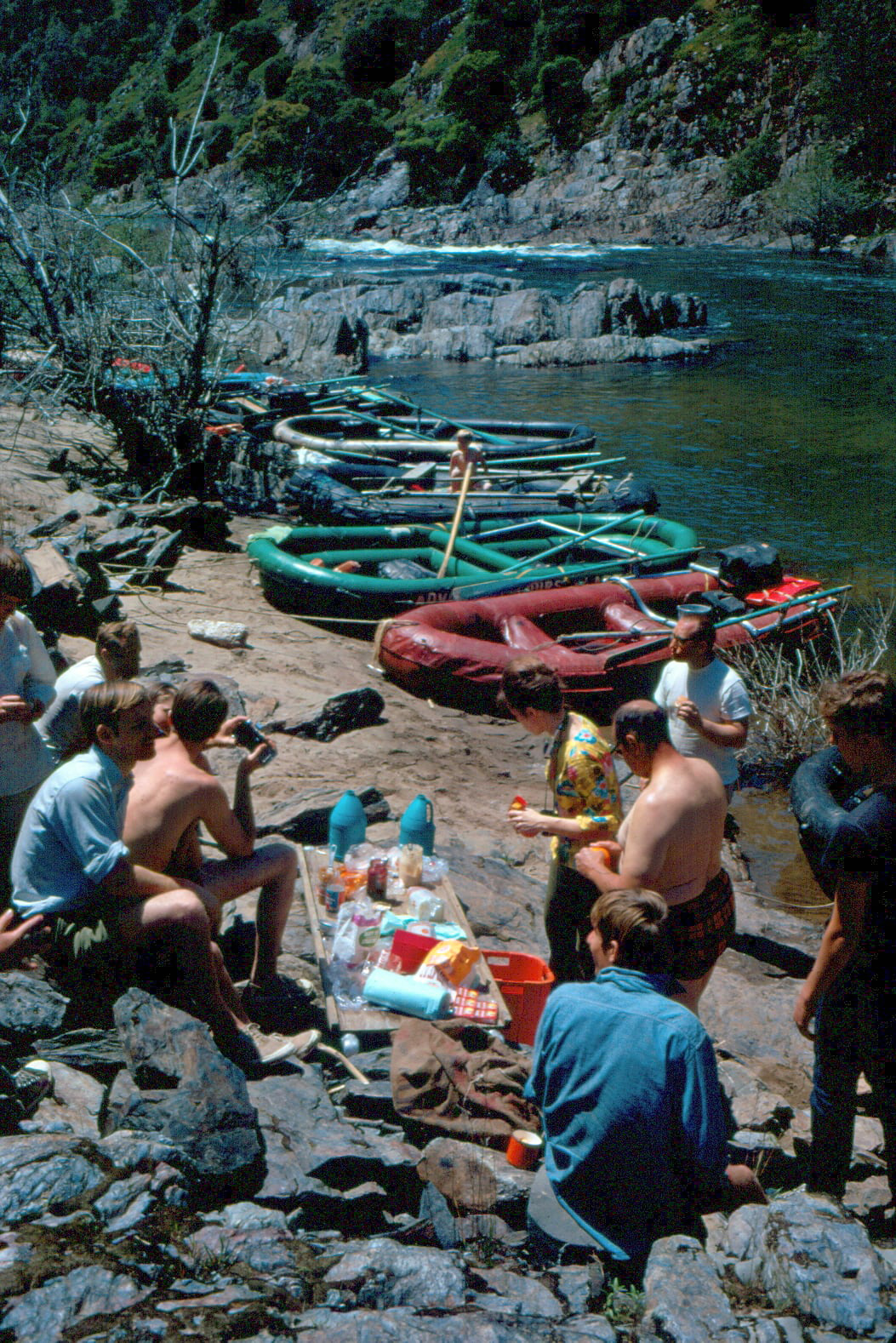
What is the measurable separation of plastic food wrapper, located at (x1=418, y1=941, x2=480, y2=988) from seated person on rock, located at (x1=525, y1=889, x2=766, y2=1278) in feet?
3.35

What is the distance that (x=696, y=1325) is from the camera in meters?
2.21

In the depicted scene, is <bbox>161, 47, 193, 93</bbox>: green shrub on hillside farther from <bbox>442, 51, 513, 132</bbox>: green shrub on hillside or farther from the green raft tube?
the green raft tube

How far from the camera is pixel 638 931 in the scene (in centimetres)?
268

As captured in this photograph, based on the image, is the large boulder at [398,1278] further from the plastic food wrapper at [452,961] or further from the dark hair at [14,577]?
the dark hair at [14,577]

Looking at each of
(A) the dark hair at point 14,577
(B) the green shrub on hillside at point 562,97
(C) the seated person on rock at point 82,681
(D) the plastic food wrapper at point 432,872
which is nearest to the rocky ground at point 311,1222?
(D) the plastic food wrapper at point 432,872

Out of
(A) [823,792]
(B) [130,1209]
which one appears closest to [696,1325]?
(B) [130,1209]

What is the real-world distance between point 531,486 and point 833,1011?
12224 mm

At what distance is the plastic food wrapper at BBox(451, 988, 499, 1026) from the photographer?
367cm

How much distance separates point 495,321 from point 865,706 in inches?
1071

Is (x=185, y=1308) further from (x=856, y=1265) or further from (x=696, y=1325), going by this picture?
(x=856, y=1265)

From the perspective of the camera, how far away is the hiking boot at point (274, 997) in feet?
12.8

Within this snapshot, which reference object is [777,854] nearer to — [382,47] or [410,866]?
[410,866]

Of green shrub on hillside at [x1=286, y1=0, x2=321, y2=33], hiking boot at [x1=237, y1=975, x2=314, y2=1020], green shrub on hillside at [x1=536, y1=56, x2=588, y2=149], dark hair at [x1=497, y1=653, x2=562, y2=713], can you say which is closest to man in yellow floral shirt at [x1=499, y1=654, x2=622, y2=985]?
dark hair at [x1=497, y1=653, x2=562, y2=713]

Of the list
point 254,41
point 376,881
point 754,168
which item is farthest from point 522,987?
point 254,41
